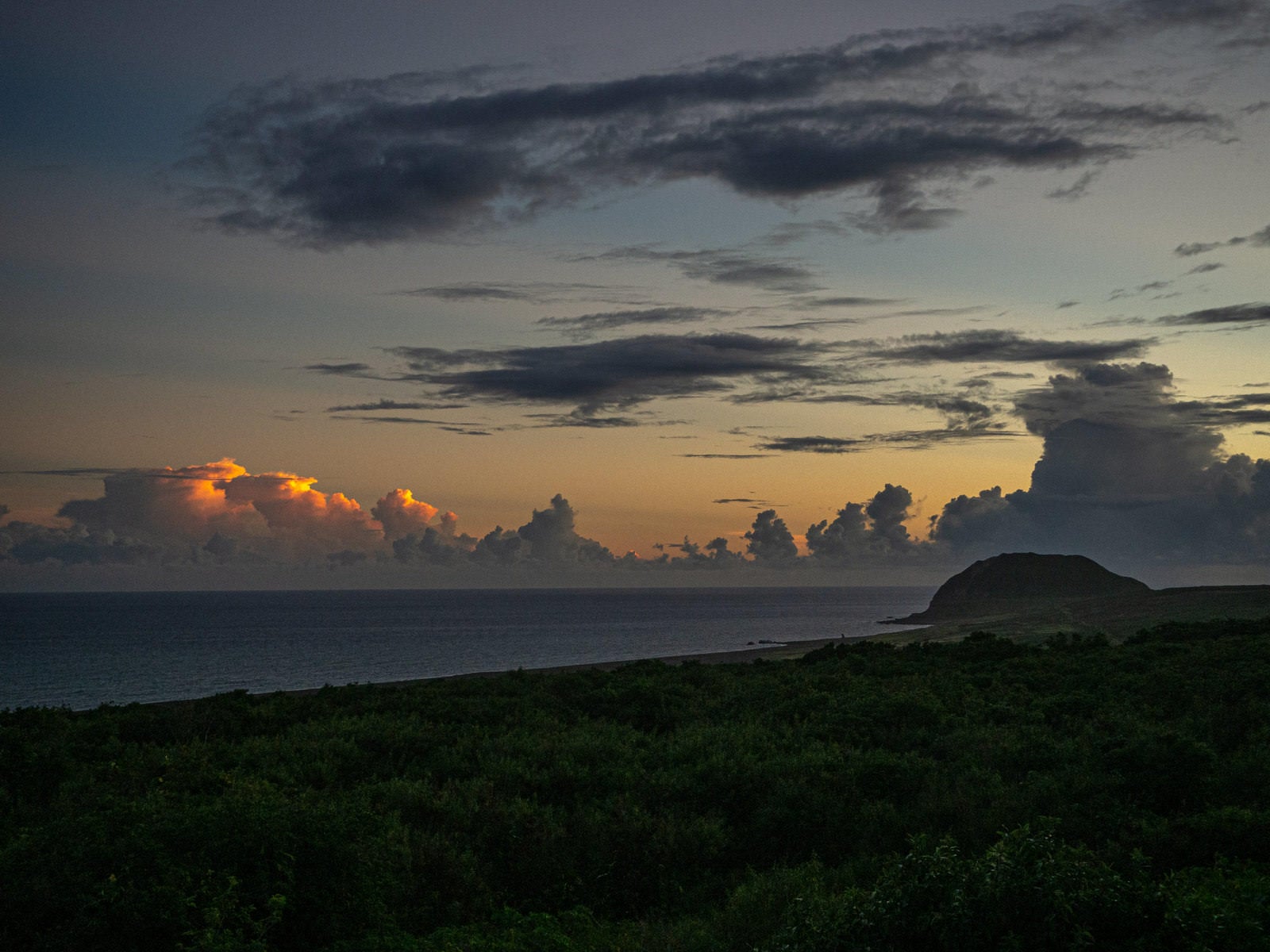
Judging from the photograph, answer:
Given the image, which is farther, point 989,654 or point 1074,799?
point 989,654

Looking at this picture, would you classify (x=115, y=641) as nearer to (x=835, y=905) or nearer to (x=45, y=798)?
(x=45, y=798)

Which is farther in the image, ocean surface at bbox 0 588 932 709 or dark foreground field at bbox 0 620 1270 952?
ocean surface at bbox 0 588 932 709

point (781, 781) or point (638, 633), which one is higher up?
point (781, 781)

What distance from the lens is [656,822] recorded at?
18625 millimetres

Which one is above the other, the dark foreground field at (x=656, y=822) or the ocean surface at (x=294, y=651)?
the dark foreground field at (x=656, y=822)

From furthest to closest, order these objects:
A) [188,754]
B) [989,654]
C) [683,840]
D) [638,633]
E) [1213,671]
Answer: [638,633], [989,654], [1213,671], [188,754], [683,840]

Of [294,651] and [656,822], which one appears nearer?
[656,822]

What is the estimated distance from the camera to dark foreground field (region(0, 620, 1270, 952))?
39.2 feet

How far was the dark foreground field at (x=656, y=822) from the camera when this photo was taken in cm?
1196

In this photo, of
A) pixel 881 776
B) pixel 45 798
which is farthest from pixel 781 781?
pixel 45 798

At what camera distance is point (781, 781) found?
20656 mm

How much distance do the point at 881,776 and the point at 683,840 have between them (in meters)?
5.80

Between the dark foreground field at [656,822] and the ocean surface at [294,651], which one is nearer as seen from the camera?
the dark foreground field at [656,822]

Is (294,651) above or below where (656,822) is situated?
below
